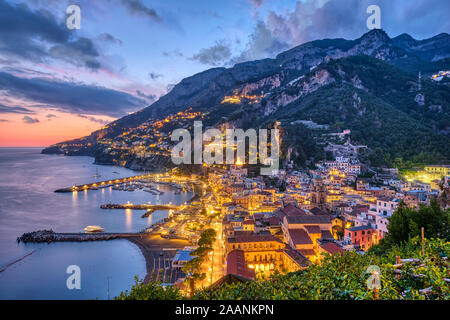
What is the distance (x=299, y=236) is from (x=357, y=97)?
167 ft

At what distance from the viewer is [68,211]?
34.2m

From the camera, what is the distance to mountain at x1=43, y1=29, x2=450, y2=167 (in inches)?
1753

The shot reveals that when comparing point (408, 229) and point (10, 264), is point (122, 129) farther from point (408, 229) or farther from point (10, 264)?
point (408, 229)

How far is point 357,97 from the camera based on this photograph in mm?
57250

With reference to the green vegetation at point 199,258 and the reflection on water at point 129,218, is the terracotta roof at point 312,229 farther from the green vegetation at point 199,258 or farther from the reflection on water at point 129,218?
the reflection on water at point 129,218

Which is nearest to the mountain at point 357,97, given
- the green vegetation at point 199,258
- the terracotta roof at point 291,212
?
the terracotta roof at point 291,212

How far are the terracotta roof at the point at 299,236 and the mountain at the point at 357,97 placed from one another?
27403 millimetres

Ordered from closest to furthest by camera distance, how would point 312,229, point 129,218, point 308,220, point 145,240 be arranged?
point 312,229
point 308,220
point 145,240
point 129,218

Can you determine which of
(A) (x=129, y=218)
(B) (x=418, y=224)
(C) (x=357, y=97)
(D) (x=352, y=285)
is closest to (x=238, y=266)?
(B) (x=418, y=224)

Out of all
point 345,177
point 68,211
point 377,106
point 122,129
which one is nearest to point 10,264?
point 68,211

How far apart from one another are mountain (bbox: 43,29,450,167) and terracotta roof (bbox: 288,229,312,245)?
1079 inches

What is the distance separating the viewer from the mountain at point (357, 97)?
44.5 meters

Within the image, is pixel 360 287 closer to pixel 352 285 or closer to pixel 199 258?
pixel 352 285
